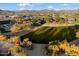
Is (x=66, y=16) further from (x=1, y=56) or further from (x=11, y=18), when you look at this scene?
(x=1, y=56)

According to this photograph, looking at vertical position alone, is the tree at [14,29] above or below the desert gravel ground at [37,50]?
above

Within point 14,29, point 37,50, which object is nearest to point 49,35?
point 37,50

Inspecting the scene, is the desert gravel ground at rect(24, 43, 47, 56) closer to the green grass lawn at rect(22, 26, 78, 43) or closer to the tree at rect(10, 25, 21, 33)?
the green grass lawn at rect(22, 26, 78, 43)

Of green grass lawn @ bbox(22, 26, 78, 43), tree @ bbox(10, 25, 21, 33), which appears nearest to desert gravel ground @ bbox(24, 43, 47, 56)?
green grass lawn @ bbox(22, 26, 78, 43)

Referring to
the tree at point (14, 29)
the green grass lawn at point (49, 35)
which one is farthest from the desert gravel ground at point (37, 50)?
the tree at point (14, 29)

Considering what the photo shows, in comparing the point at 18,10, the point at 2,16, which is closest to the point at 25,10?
the point at 18,10

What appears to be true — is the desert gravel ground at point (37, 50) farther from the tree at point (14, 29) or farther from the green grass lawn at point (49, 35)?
the tree at point (14, 29)

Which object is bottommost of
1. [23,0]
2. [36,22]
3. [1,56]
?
[1,56]

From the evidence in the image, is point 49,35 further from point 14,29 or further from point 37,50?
point 14,29
